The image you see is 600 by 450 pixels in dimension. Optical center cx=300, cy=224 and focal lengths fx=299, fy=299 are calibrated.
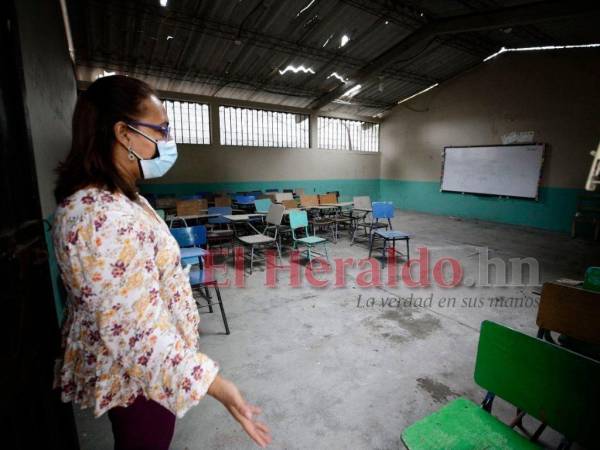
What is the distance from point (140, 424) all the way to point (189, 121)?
8477 mm

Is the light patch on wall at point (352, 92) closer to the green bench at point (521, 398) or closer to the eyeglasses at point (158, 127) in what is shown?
the green bench at point (521, 398)

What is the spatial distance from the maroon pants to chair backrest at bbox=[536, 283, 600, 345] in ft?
6.44

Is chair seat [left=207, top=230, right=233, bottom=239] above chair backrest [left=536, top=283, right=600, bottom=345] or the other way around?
the other way around

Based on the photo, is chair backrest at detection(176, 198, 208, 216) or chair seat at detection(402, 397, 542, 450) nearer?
chair seat at detection(402, 397, 542, 450)

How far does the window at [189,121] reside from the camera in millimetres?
7949

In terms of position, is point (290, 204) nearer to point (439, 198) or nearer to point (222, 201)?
point (222, 201)

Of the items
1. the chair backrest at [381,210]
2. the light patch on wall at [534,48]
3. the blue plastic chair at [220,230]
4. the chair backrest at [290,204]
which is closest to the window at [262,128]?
the chair backrest at [290,204]

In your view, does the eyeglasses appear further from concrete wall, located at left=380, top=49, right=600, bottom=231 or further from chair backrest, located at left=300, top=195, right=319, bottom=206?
concrete wall, located at left=380, top=49, right=600, bottom=231

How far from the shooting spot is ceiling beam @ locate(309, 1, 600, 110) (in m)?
4.98

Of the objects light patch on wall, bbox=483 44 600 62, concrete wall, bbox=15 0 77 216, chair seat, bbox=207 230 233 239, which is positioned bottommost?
chair seat, bbox=207 230 233 239

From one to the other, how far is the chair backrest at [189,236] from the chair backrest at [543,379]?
277 cm

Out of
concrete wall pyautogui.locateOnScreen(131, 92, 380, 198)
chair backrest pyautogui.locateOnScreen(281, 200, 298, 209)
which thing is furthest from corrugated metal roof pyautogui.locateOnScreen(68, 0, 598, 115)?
chair backrest pyautogui.locateOnScreen(281, 200, 298, 209)

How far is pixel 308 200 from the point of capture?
6676 mm

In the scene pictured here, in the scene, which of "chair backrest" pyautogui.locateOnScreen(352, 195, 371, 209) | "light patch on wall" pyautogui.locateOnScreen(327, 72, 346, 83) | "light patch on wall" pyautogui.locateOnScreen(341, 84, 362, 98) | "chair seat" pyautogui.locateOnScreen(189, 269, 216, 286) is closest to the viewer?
"chair seat" pyautogui.locateOnScreen(189, 269, 216, 286)
